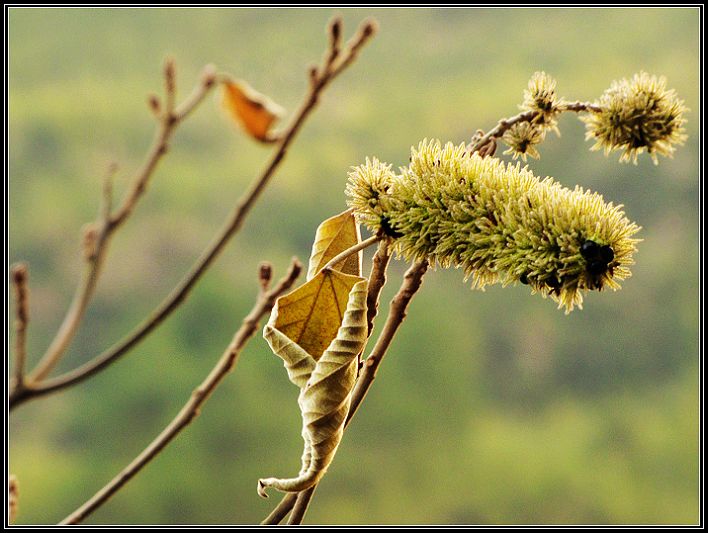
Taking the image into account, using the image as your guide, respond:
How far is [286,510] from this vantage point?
1.31 feet

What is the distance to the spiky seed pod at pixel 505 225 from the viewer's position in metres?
0.31

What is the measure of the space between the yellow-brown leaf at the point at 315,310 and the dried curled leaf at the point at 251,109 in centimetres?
16

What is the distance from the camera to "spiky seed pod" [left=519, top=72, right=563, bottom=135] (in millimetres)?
372

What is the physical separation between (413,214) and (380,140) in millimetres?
3128

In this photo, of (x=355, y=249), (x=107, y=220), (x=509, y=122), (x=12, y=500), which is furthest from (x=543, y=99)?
(x=12, y=500)

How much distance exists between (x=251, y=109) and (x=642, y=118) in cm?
→ 25

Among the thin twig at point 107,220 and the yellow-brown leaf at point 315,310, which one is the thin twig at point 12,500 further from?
the yellow-brown leaf at point 315,310

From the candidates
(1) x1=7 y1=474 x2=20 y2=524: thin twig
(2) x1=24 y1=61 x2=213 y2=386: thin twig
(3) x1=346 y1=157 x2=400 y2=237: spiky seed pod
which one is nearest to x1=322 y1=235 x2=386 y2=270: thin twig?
(3) x1=346 y1=157 x2=400 y2=237: spiky seed pod

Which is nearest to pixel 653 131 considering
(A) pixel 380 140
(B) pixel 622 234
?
(B) pixel 622 234

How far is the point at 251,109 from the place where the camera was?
1.62 ft

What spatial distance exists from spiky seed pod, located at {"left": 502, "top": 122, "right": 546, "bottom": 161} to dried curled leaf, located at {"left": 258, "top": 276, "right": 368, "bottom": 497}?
4.3 inches

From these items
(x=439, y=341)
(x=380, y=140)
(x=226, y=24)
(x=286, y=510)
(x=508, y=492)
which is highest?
(x=226, y=24)

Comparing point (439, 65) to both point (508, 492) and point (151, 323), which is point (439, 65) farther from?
point (151, 323)

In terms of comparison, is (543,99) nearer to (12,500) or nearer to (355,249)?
(355,249)
